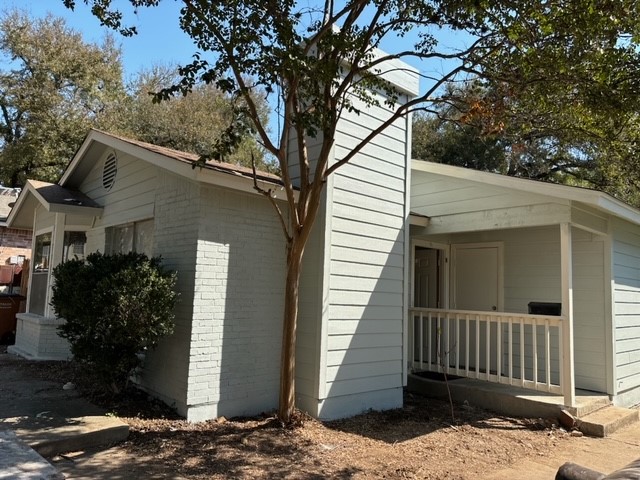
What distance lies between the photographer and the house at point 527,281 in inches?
268

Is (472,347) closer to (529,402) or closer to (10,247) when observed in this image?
(529,402)

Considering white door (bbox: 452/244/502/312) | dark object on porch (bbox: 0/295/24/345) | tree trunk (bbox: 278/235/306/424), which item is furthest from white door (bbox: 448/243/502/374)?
dark object on porch (bbox: 0/295/24/345)

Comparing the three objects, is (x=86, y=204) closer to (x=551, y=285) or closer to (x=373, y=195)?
(x=373, y=195)

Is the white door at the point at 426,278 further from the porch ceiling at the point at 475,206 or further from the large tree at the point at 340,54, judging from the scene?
the large tree at the point at 340,54

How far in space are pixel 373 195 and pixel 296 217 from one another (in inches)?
76.5

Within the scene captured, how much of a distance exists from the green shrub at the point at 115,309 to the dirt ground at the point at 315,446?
60cm

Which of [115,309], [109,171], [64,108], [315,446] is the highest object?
[64,108]

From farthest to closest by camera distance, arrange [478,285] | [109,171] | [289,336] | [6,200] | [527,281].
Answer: [6,200]
[478,285]
[527,281]
[109,171]
[289,336]

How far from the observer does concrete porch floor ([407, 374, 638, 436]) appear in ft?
20.6

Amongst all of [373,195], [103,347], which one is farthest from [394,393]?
[103,347]

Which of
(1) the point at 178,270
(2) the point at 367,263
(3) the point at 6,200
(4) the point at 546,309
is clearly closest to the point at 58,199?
(1) the point at 178,270

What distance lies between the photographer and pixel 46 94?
17391mm

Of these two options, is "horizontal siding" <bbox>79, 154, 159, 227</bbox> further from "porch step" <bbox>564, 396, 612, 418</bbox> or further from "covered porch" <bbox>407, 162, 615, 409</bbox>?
"porch step" <bbox>564, 396, 612, 418</bbox>

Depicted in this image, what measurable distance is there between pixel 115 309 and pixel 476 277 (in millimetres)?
6379
